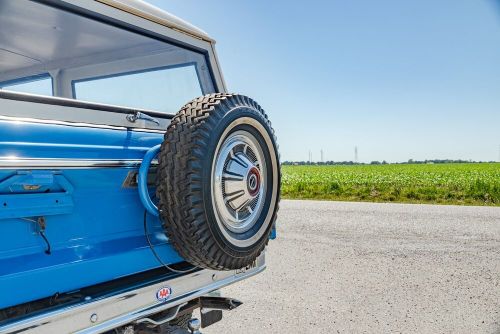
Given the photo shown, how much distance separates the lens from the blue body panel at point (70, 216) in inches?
62.9

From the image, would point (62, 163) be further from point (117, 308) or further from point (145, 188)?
point (117, 308)

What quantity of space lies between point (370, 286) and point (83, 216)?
3867mm

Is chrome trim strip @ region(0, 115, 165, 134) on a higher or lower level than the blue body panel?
higher

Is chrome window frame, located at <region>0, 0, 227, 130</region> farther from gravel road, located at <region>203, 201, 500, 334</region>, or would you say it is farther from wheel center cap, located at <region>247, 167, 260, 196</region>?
gravel road, located at <region>203, 201, 500, 334</region>

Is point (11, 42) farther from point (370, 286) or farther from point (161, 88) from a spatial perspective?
point (370, 286)

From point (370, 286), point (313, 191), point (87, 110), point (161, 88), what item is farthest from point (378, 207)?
point (87, 110)

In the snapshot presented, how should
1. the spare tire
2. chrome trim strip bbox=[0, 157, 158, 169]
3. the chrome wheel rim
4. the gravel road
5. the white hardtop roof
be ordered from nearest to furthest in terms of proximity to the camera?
chrome trim strip bbox=[0, 157, 158, 169] → the spare tire → the chrome wheel rim → the white hardtop roof → the gravel road

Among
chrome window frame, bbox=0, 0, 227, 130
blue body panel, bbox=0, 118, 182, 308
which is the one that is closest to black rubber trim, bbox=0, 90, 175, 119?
chrome window frame, bbox=0, 0, 227, 130

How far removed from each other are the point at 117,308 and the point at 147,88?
1.47 meters

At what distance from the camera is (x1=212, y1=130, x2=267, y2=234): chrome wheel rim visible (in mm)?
2156

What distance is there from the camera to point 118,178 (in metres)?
2.04

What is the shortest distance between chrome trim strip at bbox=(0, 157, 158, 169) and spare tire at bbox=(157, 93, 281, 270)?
6.9 inches

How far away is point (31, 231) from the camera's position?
1.68 m

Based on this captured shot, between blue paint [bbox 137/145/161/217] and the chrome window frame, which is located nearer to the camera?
the chrome window frame
